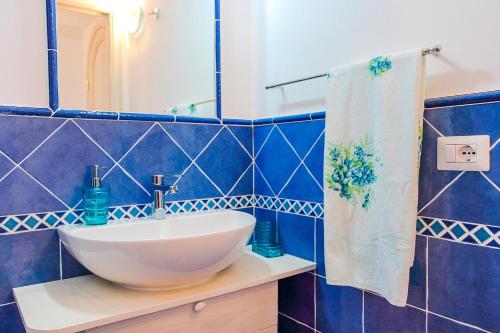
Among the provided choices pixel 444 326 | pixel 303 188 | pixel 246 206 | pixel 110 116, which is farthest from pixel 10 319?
pixel 444 326

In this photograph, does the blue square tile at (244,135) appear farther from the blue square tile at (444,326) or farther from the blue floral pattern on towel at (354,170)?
the blue square tile at (444,326)

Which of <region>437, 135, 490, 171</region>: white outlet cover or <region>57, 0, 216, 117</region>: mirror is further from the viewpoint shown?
<region>57, 0, 216, 117</region>: mirror

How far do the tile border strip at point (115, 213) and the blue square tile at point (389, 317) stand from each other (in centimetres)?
61

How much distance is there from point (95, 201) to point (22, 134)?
0.28 m

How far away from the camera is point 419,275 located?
987mm

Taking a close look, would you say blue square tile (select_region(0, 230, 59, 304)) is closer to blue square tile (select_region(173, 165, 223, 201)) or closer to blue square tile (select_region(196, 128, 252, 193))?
blue square tile (select_region(173, 165, 223, 201))

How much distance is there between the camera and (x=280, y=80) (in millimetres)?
1438

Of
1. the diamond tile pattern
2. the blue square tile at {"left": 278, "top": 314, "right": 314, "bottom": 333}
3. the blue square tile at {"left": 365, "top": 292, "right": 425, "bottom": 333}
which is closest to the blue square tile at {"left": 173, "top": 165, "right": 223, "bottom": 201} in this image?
the diamond tile pattern

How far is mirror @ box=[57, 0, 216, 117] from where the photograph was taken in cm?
116

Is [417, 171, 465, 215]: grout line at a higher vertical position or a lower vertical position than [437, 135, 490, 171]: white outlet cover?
lower

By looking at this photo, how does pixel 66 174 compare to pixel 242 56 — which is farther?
pixel 242 56

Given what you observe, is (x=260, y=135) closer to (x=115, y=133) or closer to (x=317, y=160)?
(x=317, y=160)

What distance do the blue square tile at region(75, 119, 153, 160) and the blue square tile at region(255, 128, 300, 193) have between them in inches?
18.5

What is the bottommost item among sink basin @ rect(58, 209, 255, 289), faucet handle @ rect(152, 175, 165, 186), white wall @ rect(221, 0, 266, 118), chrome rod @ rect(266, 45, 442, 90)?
sink basin @ rect(58, 209, 255, 289)
